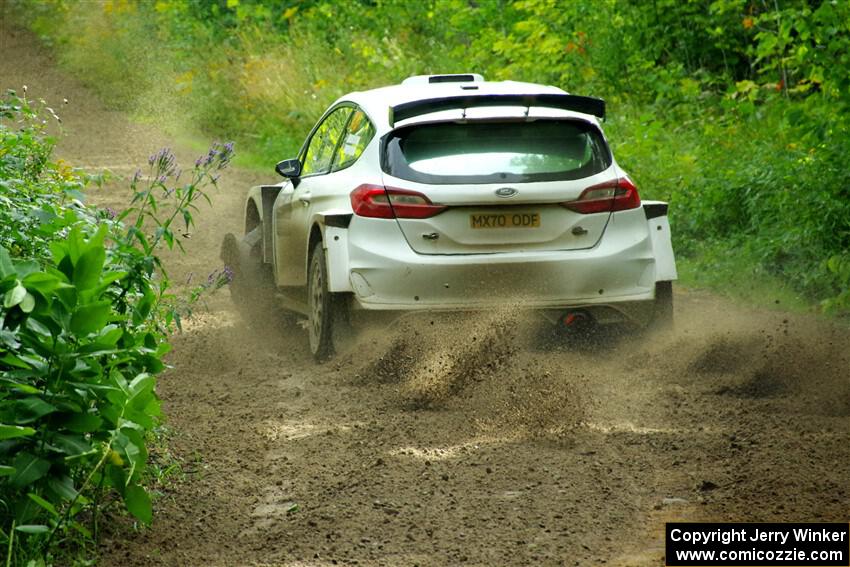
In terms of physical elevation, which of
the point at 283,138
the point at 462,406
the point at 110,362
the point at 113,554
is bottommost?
the point at 283,138

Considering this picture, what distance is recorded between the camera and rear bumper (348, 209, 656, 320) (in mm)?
8453

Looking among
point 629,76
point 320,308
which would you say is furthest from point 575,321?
point 629,76

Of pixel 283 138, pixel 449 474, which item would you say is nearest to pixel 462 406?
pixel 449 474

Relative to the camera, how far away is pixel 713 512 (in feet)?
17.5

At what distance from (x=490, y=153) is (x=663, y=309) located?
149cm

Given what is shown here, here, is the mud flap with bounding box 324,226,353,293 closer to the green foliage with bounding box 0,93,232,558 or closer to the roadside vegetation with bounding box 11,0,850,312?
the green foliage with bounding box 0,93,232,558

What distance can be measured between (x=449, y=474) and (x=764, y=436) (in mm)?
1543

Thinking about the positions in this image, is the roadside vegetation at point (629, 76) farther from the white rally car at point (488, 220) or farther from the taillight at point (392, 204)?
the taillight at point (392, 204)

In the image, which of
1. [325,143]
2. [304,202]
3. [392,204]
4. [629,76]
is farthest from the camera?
[629,76]

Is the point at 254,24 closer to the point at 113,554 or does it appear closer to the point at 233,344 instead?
the point at 233,344

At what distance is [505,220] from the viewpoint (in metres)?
8.49

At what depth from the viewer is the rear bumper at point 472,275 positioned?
8453mm

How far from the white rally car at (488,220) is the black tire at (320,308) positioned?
0.01m

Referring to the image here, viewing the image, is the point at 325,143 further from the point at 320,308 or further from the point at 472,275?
the point at 472,275
